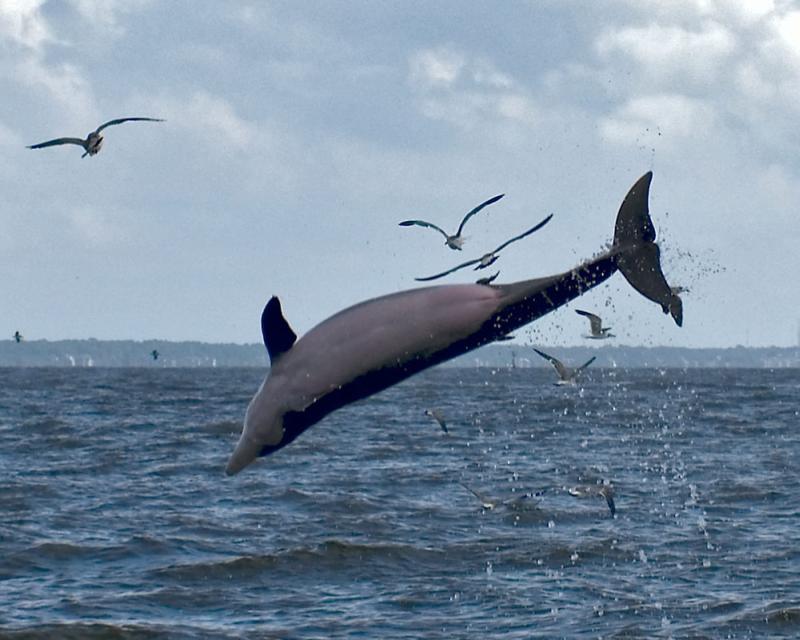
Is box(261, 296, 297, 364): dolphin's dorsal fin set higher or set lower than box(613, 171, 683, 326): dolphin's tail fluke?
lower

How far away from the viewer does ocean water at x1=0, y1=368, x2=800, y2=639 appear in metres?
19.1

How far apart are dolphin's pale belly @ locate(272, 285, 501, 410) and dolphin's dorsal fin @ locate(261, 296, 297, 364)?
56mm

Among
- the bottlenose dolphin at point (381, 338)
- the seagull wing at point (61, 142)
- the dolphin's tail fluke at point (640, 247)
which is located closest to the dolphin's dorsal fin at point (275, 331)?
the bottlenose dolphin at point (381, 338)

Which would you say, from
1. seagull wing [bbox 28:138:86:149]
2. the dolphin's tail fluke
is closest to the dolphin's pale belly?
the dolphin's tail fluke

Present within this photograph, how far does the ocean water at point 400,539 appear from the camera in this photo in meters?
19.1

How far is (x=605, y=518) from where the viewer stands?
27.2 metres

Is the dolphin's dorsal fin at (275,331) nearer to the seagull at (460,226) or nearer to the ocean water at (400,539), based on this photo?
the seagull at (460,226)

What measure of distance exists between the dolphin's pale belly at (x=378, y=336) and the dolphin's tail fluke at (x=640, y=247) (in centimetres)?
90

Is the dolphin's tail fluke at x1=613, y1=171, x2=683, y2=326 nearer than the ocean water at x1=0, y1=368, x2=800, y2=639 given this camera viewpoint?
Yes

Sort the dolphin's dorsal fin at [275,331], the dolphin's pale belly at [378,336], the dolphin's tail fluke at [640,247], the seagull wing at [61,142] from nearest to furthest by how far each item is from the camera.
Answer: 1. the dolphin's pale belly at [378,336]
2. the dolphin's dorsal fin at [275,331]
3. the dolphin's tail fluke at [640,247]
4. the seagull wing at [61,142]

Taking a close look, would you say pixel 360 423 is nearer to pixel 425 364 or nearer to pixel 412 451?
pixel 412 451

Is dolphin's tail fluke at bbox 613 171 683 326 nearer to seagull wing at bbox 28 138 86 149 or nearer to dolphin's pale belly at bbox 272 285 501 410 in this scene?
dolphin's pale belly at bbox 272 285 501 410

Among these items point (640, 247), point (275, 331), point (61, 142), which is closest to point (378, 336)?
point (275, 331)

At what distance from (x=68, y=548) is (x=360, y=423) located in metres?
31.2
